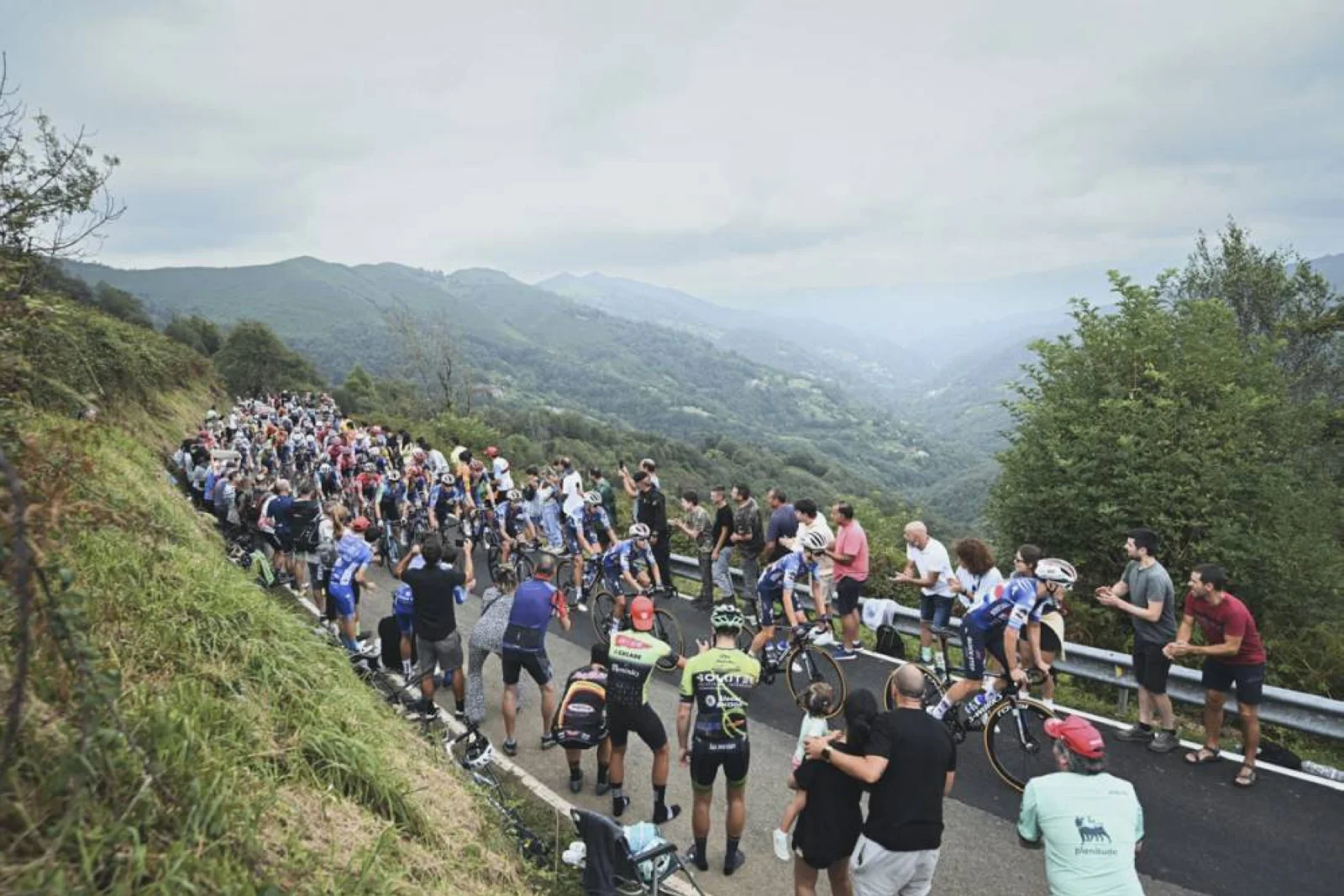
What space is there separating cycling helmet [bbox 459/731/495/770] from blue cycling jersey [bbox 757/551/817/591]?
141 inches

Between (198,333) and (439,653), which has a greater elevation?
(198,333)

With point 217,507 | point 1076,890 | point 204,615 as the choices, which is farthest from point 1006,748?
point 217,507

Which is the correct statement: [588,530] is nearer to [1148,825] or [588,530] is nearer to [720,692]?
[720,692]

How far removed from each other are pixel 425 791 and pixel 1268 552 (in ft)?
56.0

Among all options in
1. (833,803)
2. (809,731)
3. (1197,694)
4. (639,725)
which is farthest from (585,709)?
(1197,694)

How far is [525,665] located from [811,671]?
3.30m

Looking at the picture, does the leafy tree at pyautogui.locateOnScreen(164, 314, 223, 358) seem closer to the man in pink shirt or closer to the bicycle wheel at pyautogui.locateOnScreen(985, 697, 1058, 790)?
the man in pink shirt

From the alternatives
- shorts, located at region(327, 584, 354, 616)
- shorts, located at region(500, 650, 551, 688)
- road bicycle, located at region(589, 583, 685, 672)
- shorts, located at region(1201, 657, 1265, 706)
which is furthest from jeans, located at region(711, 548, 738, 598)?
shorts, located at region(1201, 657, 1265, 706)

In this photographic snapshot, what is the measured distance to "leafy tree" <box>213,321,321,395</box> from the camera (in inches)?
2564

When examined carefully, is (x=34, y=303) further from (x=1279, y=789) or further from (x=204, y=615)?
(x=1279, y=789)

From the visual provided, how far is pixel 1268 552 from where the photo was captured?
1403cm

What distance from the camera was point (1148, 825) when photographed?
223 inches

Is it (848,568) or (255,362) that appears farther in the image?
(255,362)

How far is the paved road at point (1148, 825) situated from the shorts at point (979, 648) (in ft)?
3.15
